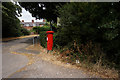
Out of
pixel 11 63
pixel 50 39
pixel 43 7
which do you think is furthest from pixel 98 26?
pixel 43 7

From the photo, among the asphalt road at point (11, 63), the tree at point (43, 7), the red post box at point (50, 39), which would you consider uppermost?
the tree at point (43, 7)

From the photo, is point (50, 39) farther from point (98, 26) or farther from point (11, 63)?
point (98, 26)

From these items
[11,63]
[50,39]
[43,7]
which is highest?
[43,7]

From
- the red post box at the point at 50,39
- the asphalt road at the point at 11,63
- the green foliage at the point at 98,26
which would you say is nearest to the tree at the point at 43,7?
the red post box at the point at 50,39

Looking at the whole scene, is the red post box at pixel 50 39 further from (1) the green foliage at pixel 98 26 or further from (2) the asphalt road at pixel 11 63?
(2) the asphalt road at pixel 11 63

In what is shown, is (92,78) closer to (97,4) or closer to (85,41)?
(85,41)

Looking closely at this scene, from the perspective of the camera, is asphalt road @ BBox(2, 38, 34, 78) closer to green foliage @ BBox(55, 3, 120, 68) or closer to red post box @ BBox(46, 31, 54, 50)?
red post box @ BBox(46, 31, 54, 50)

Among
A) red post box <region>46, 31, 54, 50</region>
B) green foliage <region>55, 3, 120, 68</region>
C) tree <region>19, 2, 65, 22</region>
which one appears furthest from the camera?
tree <region>19, 2, 65, 22</region>

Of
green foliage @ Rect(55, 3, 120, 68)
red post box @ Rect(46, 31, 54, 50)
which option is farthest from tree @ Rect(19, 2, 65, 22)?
green foliage @ Rect(55, 3, 120, 68)

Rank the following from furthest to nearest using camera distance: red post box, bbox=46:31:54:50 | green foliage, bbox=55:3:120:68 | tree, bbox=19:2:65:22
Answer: tree, bbox=19:2:65:22 → red post box, bbox=46:31:54:50 → green foliage, bbox=55:3:120:68

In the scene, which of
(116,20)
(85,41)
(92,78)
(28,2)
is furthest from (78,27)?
(28,2)

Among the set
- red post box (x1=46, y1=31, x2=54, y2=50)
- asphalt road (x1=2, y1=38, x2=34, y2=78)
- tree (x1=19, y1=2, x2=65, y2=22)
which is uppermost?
tree (x1=19, y1=2, x2=65, y2=22)

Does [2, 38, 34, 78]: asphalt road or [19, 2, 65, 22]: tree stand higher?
[19, 2, 65, 22]: tree

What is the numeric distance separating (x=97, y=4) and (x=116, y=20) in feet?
3.58
